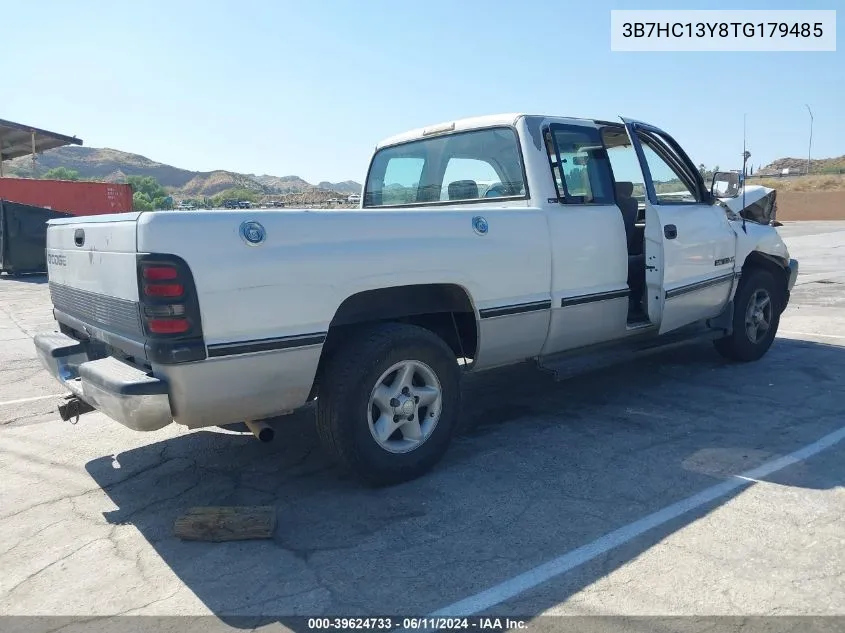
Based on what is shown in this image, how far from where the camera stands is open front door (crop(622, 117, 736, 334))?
16.9 feet

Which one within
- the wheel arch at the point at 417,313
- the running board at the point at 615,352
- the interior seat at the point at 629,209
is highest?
the interior seat at the point at 629,209

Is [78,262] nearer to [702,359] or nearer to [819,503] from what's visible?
[819,503]

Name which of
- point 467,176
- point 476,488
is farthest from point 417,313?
point 467,176

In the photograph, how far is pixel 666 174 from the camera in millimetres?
5574

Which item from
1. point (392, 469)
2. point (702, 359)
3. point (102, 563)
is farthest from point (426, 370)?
point (702, 359)

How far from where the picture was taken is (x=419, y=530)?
334 centimetres

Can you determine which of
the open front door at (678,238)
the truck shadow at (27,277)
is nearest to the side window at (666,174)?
the open front door at (678,238)

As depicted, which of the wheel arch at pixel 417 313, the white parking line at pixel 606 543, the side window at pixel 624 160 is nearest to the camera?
the white parking line at pixel 606 543

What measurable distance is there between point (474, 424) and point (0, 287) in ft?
44.4

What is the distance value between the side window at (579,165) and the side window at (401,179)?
1.19m

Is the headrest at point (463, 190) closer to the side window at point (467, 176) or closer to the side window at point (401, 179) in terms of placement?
the side window at point (467, 176)

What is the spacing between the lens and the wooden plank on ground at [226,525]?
3314 mm

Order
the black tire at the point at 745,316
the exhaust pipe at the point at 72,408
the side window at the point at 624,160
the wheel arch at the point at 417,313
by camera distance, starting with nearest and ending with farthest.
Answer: the wheel arch at the point at 417,313, the exhaust pipe at the point at 72,408, the side window at the point at 624,160, the black tire at the point at 745,316

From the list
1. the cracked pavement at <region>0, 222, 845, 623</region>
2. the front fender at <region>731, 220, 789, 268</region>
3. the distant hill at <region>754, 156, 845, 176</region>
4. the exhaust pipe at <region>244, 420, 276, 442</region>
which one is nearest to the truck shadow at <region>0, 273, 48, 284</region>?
the cracked pavement at <region>0, 222, 845, 623</region>
